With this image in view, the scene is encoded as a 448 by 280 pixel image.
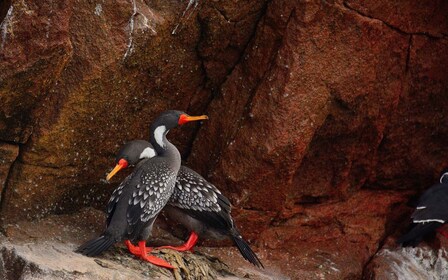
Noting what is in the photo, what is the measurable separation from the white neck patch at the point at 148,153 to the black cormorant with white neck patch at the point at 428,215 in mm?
2409

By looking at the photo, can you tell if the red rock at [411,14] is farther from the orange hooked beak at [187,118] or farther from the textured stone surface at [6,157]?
the textured stone surface at [6,157]

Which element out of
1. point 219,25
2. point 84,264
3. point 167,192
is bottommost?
point 84,264

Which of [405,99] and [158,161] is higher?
[405,99]

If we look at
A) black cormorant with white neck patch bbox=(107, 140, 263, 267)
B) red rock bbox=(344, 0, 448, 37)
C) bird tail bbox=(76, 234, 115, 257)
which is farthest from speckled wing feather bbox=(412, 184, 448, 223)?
bird tail bbox=(76, 234, 115, 257)

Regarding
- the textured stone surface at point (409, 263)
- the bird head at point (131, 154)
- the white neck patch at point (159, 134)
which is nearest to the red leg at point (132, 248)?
the bird head at point (131, 154)

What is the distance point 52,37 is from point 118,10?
62 centimetres

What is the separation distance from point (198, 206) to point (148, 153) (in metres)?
0.55

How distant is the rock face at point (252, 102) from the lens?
7406 millimetres

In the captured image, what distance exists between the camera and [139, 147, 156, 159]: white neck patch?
7609 millimetres

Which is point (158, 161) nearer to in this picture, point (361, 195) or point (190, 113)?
point (190, 113)

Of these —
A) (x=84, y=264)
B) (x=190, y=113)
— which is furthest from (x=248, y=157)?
(x=84, y=264)

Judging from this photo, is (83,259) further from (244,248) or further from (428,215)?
(428,215)

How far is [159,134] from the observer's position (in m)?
7.73

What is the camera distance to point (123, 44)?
7.49 meters
